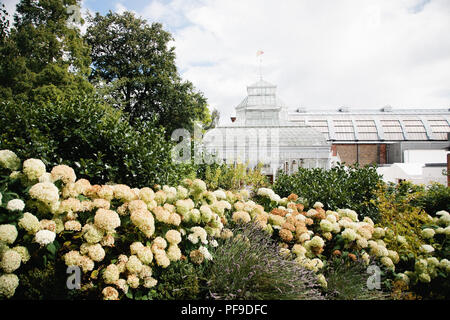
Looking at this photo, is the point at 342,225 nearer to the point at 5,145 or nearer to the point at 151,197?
the point at 151,197

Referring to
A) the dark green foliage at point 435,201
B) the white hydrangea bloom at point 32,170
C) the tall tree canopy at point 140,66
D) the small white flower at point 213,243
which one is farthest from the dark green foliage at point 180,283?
the tall tree canopy at point 140,66

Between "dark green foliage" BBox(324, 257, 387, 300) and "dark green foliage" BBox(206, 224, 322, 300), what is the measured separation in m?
0.21

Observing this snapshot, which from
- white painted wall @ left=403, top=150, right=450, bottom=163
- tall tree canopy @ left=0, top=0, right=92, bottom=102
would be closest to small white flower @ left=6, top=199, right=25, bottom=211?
tall tree canopy @ left=0, top=0, right=92, bottom=102

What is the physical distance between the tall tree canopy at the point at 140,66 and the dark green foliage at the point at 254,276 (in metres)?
17.4

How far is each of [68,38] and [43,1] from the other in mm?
1687

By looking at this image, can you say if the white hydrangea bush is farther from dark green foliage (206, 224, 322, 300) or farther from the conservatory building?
the conservatory building

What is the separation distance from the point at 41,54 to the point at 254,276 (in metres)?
14.1

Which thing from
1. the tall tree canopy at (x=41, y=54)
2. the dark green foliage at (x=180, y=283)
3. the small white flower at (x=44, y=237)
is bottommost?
the dark green foliage at (x=180, y=283)

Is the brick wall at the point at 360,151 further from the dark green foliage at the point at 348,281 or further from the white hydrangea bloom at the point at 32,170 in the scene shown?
the white hydrangea bloom at the point at 32,170

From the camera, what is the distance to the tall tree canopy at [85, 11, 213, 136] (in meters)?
19.4

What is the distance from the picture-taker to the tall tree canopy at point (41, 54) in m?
11.7

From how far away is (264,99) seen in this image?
19625 mm

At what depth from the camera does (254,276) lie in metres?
2.68
